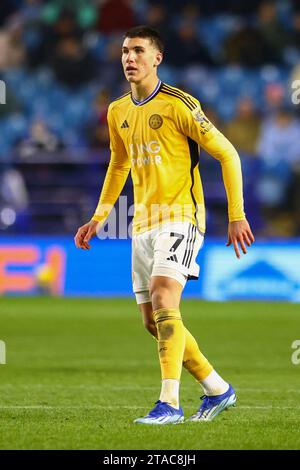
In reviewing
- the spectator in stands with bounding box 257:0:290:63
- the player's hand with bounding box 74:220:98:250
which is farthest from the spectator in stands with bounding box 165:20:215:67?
the player's hand with bounding box 74:220:98:250

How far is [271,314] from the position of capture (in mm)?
14281

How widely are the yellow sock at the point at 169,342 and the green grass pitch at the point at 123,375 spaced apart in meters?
0.32

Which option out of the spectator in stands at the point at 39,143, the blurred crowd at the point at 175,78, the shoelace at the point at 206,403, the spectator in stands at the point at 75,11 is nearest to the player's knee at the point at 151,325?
the shoelace at the point at 206,403

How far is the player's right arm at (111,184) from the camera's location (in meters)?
6.84

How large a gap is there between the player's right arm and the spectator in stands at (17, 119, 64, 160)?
10140 millimetres

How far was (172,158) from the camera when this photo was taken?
6.46 m

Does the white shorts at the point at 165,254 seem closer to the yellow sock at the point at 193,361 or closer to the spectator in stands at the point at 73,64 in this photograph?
the yellow sock at the point at 193,361

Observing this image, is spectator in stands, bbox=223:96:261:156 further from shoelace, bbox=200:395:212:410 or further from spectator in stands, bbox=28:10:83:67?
shoelace, bbox=200:395:212:410

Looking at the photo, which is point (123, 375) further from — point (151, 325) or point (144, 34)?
point (144, 34)

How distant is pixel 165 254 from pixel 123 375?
3006 mm

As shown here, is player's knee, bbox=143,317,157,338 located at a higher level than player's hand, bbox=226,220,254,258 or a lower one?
lower

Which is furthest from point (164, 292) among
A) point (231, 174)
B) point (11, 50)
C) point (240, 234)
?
point (11, 50)

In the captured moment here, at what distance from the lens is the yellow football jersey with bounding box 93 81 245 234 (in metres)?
6.35
